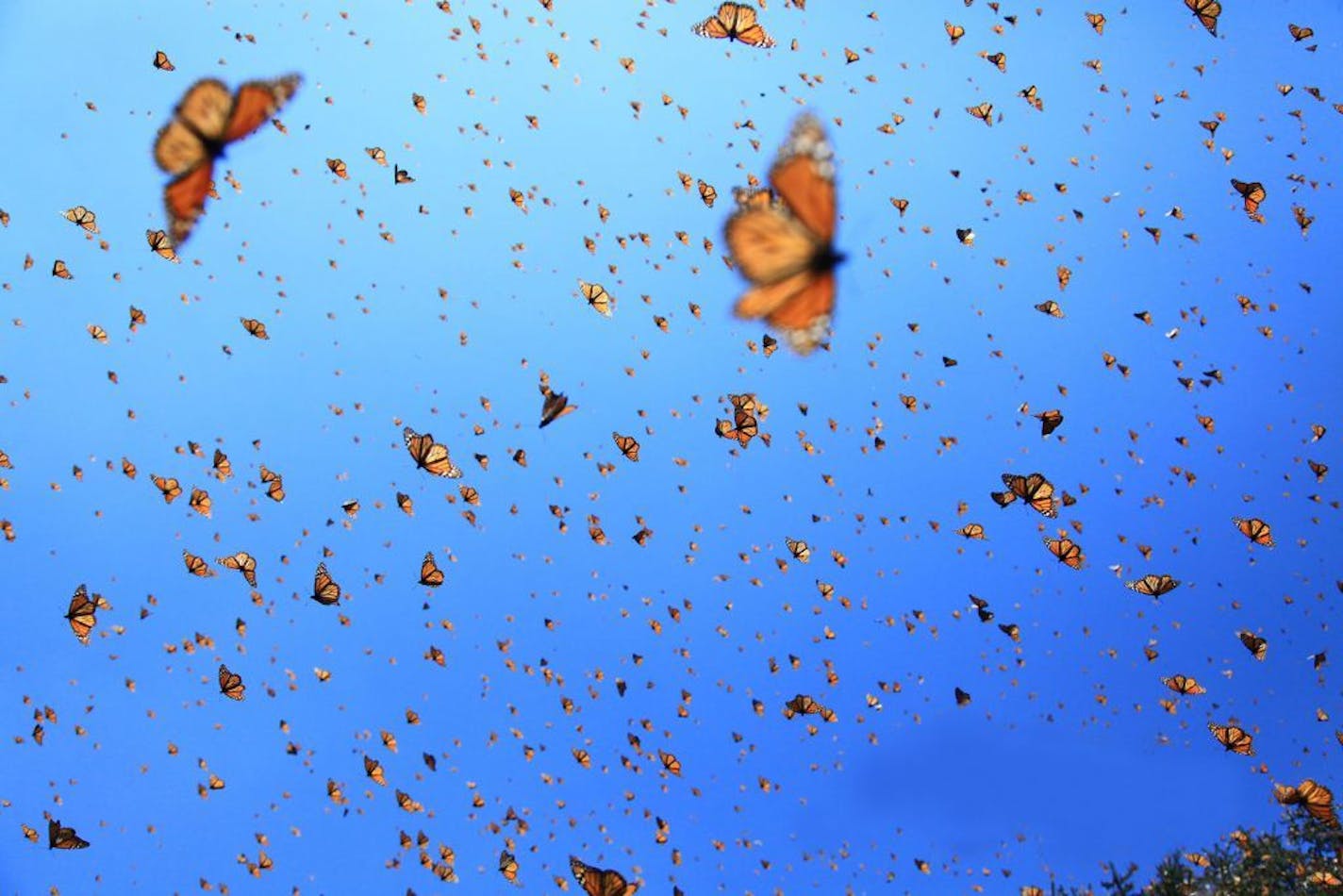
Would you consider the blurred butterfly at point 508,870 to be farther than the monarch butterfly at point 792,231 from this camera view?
Yes

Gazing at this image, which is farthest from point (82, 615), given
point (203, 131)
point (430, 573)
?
point (203, 131)

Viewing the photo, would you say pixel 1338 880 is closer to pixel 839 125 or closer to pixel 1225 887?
pixel 1225 887

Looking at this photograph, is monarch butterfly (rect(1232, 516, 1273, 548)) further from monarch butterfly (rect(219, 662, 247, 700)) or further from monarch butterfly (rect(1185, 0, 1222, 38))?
monarch butterfly (rect(219, 662, 247, 700))

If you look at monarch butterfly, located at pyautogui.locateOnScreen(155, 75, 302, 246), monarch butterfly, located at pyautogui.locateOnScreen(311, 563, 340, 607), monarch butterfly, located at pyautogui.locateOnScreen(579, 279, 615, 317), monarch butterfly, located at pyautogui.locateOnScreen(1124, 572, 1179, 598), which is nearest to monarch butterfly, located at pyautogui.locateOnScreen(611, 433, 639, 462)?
monarch butterfly, located at pyautogui.locateOnScreen(579, 279, 615, 317)

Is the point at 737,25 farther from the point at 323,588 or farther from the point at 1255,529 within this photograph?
the point at 1255,529

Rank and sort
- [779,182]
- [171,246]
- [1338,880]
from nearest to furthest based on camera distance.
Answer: [779,182] → [171,246] → [1338,880]

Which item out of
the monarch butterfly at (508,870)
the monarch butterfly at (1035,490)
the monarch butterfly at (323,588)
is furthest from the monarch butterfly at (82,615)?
the monarch butterfly at (1035,490)

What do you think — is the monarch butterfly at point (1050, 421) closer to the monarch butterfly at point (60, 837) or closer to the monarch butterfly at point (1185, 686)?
the monarch butterfly at point (1185, 686)

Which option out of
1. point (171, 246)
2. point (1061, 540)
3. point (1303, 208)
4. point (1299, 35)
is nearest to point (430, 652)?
point (171, 246)
